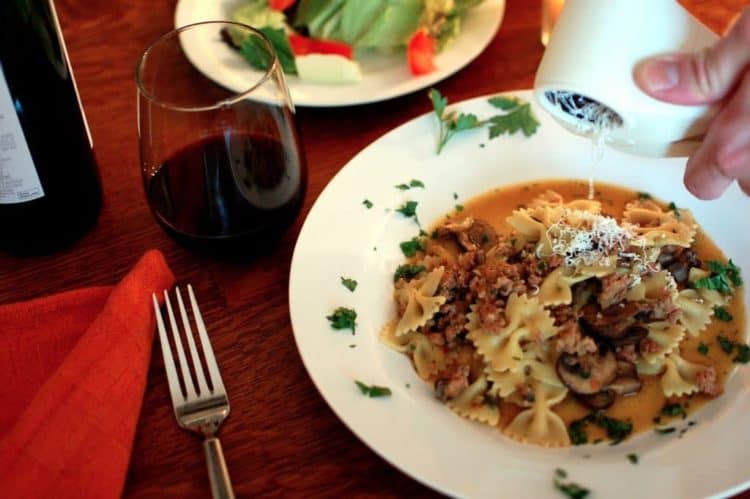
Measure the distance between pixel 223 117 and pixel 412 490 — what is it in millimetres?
1028

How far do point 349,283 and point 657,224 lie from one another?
95 centimetres

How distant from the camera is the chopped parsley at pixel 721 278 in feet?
7.39

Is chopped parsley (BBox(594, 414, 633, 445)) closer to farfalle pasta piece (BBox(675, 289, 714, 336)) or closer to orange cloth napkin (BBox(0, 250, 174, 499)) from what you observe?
farfalle pasta piece (BBox(675, 289, 714, 336))

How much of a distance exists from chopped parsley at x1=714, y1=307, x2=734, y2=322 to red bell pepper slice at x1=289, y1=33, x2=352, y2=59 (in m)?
1.64

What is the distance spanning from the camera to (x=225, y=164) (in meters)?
2.15

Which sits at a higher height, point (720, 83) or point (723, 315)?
point (720, 83)

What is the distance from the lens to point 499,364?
2037 millimetres

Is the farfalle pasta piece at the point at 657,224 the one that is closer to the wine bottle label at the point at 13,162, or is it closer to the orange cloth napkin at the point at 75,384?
the orange cloth napkin at the point at 75,384

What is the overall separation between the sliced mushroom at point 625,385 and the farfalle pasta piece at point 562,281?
0.77 ft

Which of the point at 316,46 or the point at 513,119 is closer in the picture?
the point at 513,119

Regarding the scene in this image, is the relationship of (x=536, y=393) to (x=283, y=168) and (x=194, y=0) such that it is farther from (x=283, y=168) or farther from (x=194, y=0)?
(x=194, y=0)

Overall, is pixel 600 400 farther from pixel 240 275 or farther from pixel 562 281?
pixel 240 275

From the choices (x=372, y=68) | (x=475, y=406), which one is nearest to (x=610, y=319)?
(x=475, y=406)

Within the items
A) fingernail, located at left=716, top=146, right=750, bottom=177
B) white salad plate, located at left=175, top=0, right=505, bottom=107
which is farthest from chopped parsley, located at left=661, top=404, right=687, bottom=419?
white salad plate, located at left=175, top=0, right=505, bottom=107
